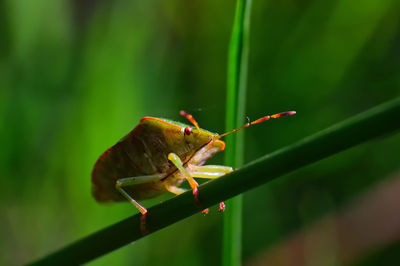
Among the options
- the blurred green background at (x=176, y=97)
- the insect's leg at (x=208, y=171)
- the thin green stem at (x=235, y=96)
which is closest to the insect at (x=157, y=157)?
the insect's leg at (x=208, y=171)

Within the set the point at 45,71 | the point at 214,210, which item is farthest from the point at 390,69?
the point at 45,71

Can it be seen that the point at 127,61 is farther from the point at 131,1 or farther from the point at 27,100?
the point at 27,100

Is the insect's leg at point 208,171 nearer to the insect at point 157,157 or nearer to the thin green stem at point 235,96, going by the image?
the insect at point 157,157

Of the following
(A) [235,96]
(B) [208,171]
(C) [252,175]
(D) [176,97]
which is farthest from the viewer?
(D) [176,97]

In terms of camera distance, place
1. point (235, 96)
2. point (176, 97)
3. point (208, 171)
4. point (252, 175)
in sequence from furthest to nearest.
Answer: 1. point (176, 97)
2. point (208, 171)
3. point (235, 96)
4. point (252, 175)

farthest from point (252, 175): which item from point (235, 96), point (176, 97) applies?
point (176, 97)

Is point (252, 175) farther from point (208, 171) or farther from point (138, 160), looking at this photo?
point (138, 160)
